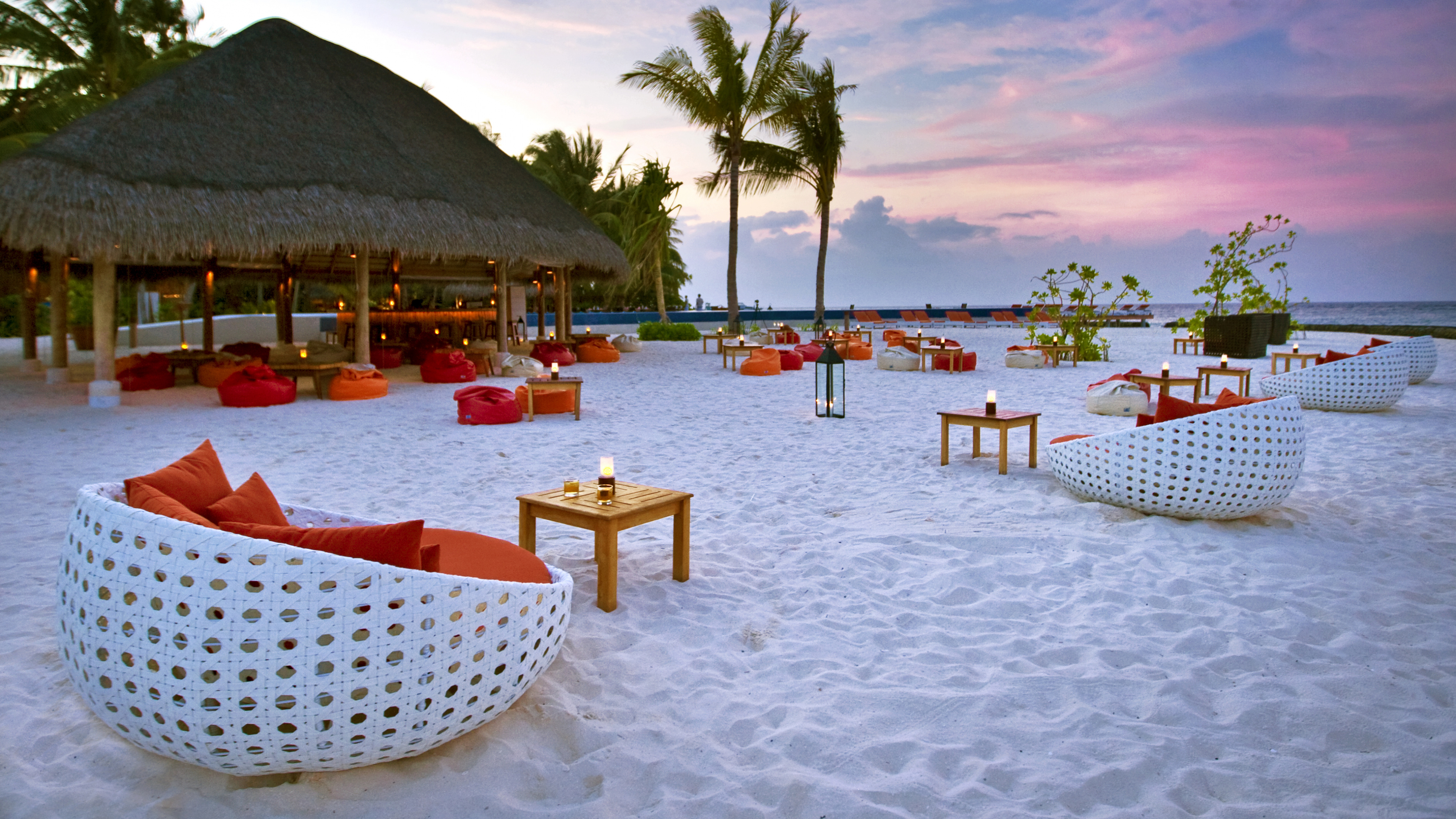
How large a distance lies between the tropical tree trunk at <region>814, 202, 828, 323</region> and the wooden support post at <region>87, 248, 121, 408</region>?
54.9ft

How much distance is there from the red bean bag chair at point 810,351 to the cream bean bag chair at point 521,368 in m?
4.57

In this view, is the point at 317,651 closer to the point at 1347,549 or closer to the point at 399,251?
the point at 1347,549

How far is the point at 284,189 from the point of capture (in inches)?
385

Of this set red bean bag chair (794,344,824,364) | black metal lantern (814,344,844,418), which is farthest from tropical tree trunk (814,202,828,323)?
black metal lantern (814,344,844,418)

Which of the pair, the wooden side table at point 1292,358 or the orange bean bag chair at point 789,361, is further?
the orange bean bag chair at point 789,361

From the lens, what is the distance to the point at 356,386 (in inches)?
382

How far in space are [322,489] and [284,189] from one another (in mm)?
6504

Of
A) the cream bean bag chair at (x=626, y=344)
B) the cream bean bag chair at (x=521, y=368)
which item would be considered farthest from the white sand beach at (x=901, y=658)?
the cream bean bag chair at (x=626, y=344)

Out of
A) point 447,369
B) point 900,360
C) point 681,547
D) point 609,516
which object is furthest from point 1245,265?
point 609,516

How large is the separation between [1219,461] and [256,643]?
4239mm

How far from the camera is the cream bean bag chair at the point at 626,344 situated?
56.1 feet

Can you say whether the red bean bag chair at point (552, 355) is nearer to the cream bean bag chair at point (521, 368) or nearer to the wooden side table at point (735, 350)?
the cream bean bag chair at point (521, 368)

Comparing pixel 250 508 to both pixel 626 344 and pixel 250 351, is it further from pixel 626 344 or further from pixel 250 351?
pixel 626 344

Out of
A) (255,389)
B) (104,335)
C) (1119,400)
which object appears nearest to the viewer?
(1119,400)
